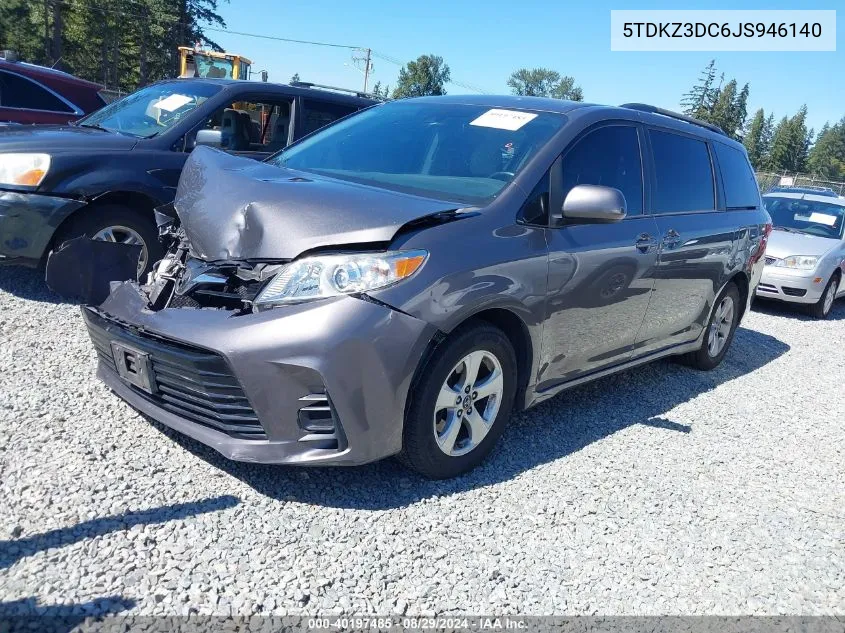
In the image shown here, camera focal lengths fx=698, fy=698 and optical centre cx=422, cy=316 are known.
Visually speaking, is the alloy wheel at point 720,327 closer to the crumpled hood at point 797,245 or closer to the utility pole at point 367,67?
the crumpled hood at point 797,245

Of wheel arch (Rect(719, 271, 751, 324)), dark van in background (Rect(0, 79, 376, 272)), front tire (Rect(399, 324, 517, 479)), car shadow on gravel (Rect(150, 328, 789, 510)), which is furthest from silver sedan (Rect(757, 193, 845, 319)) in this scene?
front tire (Rect(399, 324, 517, 479))

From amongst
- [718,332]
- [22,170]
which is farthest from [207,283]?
[718,332]

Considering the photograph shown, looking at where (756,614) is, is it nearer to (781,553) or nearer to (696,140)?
(781,553)

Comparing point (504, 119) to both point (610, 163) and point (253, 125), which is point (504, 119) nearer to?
point (610, 163)

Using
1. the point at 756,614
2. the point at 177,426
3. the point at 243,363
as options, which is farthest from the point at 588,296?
the point at 177,426

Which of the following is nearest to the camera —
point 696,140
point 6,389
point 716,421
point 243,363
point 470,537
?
point 243,363

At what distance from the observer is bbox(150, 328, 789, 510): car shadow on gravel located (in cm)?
304

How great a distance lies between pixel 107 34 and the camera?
4722cm

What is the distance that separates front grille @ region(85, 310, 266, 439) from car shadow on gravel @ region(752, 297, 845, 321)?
8231mm

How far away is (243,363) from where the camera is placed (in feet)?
8.70

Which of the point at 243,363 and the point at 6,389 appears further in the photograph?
the point at 6,389

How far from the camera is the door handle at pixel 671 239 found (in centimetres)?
432

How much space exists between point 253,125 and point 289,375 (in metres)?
3.92

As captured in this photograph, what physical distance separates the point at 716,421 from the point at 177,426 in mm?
3414
